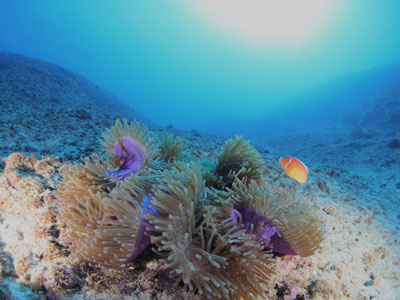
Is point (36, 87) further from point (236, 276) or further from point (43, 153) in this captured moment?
point (236, 276)

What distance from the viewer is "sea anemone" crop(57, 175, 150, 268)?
5.19 feet

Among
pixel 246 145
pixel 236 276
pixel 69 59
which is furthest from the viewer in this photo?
pixel 69 59

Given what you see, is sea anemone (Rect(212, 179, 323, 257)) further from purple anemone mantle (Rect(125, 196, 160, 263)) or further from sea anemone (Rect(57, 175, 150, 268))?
sea anemone (Rect(57, 175, 150, 268))

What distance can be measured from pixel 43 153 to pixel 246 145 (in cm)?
303

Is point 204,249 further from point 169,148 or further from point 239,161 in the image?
point 169,148

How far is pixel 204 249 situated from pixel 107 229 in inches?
29.2

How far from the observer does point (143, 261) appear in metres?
1.78

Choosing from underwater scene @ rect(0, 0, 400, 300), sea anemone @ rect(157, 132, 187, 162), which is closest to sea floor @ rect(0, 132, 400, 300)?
underwater scene @ rect(0, 0, 400, 300)

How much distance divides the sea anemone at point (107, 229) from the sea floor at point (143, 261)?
0.19 meters

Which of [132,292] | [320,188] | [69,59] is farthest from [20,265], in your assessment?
[69,59]

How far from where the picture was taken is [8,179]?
2389mm

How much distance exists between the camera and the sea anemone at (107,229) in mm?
1582

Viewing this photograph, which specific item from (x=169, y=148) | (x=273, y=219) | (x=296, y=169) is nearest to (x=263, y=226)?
(x=273, y=219)

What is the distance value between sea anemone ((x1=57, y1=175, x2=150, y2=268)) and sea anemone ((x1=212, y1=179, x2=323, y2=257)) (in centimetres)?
67
